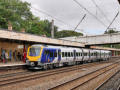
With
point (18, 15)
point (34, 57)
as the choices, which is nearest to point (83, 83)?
point (34, 57)

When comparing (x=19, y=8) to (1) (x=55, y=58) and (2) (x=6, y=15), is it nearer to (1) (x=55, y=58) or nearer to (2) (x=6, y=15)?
(2) (x=6, y=15)

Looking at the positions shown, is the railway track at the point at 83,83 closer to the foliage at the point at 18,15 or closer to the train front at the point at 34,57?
the train front at the point at 34,57

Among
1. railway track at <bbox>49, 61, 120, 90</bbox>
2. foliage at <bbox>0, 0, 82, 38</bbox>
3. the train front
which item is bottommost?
railway track at <bbox>49, 61, 120, 90</bbox>

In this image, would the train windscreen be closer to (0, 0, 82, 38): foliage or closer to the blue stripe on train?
the blue stripe on train

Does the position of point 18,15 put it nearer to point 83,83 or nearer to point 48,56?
point 48,56

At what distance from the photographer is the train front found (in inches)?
740

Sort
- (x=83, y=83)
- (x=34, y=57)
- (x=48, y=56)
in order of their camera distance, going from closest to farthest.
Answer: (x=83, y=83), (x=34, y=57), (x=48, y=56)

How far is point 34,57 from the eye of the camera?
1906 centimetres

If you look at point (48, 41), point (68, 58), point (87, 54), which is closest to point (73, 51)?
point (68, 58)

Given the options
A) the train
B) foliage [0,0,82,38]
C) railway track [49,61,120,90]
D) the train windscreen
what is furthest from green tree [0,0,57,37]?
railway track [49,61,120,90]

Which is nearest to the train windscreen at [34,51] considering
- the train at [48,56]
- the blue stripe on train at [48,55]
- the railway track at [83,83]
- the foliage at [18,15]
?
the train at [48,56]

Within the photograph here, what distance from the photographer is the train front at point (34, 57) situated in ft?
61.7

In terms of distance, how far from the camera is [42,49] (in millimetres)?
19141

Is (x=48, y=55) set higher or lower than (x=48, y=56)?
higher
